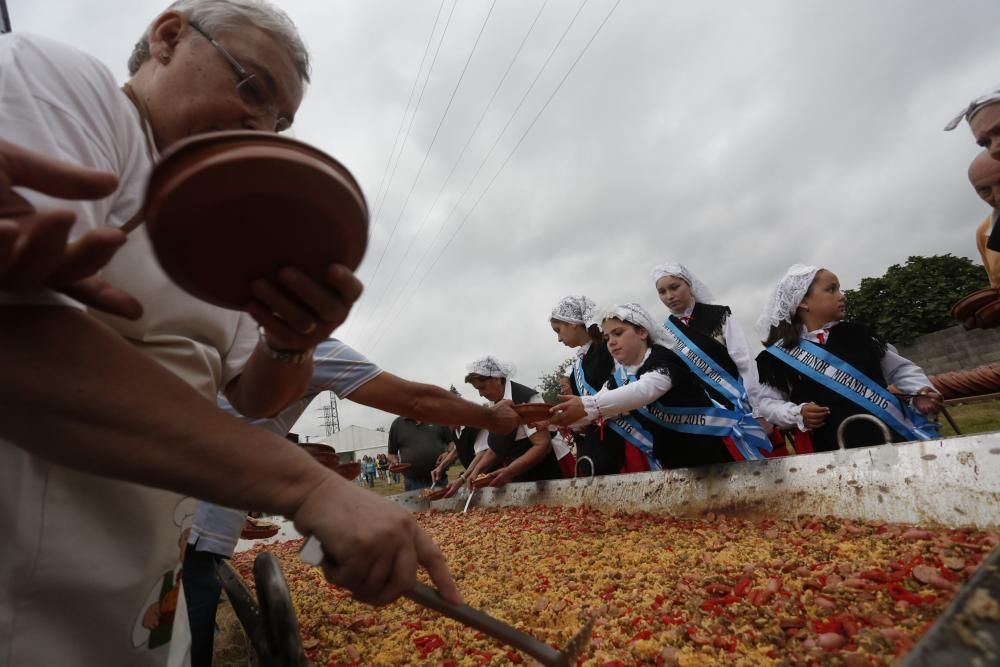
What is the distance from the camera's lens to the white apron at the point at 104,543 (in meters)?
0.87

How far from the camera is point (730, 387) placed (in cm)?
466

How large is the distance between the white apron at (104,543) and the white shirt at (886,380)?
3.60 meters

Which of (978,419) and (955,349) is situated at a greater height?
(955,349)

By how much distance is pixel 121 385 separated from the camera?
0.69 meters

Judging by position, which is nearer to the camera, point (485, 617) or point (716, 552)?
point (485, 617)

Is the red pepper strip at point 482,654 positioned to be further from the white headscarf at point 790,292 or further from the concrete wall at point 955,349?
the concrete wall at point 955,349

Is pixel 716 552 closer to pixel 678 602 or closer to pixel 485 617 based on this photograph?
pixel 678 602

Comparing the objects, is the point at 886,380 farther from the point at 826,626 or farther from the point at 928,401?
the point at 826,626

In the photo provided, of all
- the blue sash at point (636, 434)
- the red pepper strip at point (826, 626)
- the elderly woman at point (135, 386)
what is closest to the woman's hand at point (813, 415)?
the blue sash at point (636, 434)

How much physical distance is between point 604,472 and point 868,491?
288cm

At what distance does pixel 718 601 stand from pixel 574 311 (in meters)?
4.17

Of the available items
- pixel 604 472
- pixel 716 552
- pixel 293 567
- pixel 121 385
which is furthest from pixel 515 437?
pixel 121 385

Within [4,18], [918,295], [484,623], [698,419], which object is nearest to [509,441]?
[698,419]

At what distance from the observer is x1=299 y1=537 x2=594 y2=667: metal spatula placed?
2.54 feet
